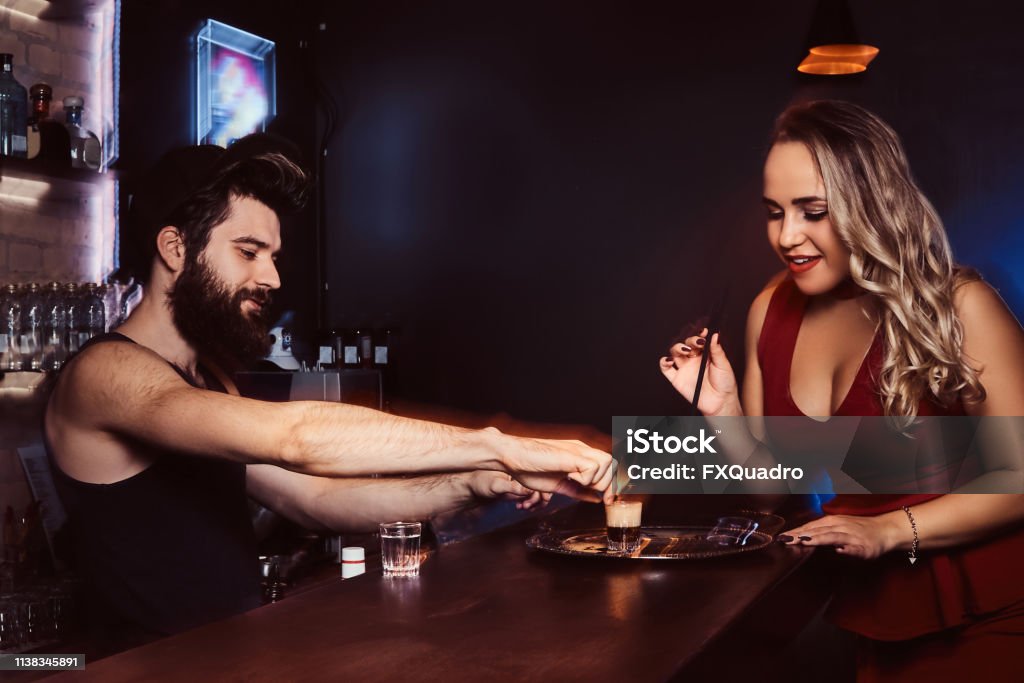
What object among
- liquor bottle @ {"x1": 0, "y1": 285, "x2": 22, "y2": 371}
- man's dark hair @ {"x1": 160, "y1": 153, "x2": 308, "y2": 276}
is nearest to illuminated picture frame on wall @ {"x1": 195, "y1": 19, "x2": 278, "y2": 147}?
liquor bottle @ {"x1": 0, "y1": 285, "x2": 22, "y2": 371}

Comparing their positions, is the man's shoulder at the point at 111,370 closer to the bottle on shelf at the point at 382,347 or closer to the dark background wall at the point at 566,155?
the dark background wall at the point at 566,155

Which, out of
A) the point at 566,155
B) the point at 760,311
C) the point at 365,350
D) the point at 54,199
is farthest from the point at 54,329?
the point at 566,155

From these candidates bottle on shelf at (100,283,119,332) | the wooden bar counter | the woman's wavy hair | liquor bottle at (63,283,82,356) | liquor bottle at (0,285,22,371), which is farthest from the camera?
bottle on shelf at (100,283,119,332)

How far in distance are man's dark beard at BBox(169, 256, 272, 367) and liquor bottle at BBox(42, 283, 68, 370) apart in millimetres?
1051

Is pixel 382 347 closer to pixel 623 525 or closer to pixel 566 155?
A: pixel 566 155

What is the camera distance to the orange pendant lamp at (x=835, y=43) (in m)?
3.60

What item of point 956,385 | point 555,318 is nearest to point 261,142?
point 956,385

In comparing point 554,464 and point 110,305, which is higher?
point 110,305

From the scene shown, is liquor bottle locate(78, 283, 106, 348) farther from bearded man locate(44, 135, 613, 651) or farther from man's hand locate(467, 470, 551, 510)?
man's hand locate(467, 470, 551, 510)

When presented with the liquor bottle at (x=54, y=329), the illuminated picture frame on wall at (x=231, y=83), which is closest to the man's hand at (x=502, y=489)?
the liquor bottle at (x=54, y=329)

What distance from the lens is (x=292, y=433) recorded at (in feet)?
5.18

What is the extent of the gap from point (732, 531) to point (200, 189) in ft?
4.21

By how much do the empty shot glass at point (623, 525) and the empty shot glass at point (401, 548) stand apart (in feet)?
1.25

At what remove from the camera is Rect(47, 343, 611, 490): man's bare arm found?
159cm
